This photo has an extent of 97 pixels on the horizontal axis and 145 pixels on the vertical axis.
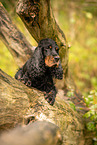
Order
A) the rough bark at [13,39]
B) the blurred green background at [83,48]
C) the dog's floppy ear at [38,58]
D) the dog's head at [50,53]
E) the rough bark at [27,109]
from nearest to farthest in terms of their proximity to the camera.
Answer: the rough bark at [27,109], the dog's head at [50,53], the dog's floppy ear at [38,58], the rough bark at [13,39], the blurred green background at [83,48]

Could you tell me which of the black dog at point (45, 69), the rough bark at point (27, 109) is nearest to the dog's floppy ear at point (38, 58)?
the black dog at point (45, 69)

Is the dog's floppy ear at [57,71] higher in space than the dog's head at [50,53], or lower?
lower

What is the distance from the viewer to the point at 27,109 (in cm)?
220

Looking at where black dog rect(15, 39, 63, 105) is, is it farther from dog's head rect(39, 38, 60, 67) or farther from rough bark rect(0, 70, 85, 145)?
rough bark rect(0, 70, 85, 145)

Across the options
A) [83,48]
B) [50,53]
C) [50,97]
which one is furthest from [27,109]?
[83,48]

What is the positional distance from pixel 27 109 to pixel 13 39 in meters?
1.60

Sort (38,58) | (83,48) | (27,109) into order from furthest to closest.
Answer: (83,48) → (38,58) → (27,109)

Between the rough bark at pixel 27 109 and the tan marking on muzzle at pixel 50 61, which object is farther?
the tan marking on muzzle at pixel 50 61

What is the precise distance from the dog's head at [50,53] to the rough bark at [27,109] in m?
0.57

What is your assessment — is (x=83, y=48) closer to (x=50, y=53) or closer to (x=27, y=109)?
(x=50, y=53)

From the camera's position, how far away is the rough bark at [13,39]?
296cm

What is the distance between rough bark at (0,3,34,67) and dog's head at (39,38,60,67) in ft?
2.91

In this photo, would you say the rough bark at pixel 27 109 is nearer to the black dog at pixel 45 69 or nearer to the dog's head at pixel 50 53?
the black dog at pixel 45 69

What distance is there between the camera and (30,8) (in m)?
2.19
